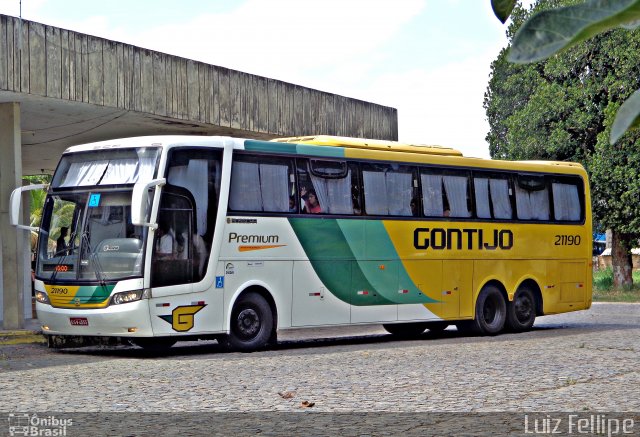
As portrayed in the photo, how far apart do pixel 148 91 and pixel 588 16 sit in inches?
754

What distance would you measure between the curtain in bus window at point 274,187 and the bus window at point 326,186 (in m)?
0.33

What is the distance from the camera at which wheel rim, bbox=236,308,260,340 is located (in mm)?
15617

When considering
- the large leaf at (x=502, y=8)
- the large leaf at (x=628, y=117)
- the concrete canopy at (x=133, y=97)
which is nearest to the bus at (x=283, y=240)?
the concrete canopy at (x=133, y=97)

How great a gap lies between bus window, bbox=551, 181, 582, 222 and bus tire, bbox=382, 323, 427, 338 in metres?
3.88

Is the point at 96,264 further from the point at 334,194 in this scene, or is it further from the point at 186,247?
the point at 334,194

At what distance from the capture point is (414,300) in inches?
725

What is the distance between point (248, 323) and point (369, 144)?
164 inches

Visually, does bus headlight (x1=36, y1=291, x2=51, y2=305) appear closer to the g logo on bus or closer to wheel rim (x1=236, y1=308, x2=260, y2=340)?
the g logo on bus

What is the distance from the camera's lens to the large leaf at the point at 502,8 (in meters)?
1.49

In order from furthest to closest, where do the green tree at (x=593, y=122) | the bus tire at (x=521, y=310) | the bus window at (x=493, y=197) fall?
the green tree at (x=593, y=122)
the bus tire at (x=521, y=310)
the bus window at (x=493, y=197)

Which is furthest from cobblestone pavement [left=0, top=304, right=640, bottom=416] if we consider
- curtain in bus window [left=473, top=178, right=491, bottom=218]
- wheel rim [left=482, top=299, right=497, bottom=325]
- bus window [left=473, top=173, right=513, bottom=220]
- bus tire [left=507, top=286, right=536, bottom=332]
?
bus window [left=473, top=173, right=513, bottom=220]

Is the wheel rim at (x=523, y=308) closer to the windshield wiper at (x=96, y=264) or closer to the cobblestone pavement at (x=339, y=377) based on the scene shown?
the cobblestone pavement at (x=339, y=377)

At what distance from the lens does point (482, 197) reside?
19906 millimetres

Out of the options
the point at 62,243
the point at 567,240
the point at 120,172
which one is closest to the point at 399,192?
the point at 567,240
